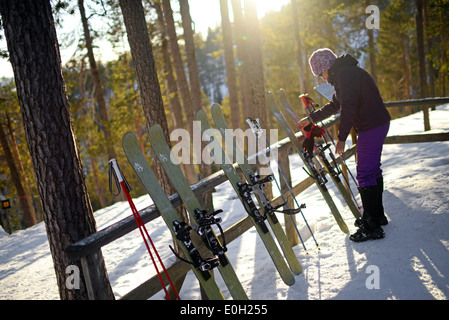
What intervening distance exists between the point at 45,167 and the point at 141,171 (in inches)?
28.9

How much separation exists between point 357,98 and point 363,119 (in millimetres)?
231

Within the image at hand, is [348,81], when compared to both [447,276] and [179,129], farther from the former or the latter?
[179,129]

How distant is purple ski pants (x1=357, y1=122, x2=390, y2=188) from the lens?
316 cm

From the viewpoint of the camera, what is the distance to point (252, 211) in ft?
10.2

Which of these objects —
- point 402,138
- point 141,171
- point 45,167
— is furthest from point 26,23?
point 402,138

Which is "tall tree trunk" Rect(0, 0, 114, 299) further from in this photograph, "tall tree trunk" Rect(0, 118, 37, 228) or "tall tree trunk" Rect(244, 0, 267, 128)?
"tall tree trunk" Rect(0, 118, 37, 228)

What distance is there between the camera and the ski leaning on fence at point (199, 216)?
257cm

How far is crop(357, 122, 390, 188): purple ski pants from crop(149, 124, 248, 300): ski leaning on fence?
1732mm

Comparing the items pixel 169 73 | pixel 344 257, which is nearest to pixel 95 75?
pixel 169 73

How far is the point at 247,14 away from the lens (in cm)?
639

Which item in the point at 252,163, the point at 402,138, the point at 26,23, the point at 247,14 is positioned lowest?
the point at 402,138

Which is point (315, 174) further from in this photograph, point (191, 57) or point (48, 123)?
point (191, 57)

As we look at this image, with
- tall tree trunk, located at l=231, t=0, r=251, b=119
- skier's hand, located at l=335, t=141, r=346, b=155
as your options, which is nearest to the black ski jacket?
skier's hand, located at l=335, t=141, r=346, b=155

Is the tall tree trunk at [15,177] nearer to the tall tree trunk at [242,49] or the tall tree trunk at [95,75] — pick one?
the tall tree trunk at [95,75]
